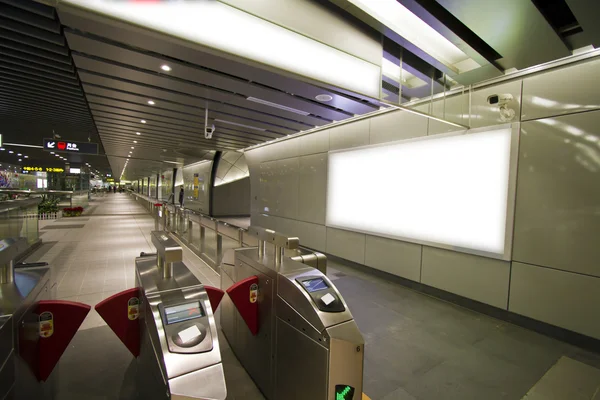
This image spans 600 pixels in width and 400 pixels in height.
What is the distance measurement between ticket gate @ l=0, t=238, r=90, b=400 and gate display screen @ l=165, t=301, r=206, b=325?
65 centimetres

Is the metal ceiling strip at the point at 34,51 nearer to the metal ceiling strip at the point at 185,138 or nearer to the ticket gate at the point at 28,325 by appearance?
the metal ceiling strip at the point at 185,138

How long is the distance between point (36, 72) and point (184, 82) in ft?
8.87

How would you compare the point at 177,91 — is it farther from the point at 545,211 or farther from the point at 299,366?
the point at 545,211

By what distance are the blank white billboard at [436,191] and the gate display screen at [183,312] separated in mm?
3690

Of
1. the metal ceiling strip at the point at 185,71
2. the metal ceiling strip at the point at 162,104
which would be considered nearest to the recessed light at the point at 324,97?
the metal ceiling strip at the point at 185,71

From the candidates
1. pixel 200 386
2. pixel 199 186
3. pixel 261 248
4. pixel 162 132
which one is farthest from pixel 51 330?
pixel 199 186

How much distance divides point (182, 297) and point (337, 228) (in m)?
4.71

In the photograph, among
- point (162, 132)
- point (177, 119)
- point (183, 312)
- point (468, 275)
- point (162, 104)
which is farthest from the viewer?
point (162, 132)

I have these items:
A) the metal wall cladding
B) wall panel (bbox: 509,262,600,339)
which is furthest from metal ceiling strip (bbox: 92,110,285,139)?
the metal wall cladding

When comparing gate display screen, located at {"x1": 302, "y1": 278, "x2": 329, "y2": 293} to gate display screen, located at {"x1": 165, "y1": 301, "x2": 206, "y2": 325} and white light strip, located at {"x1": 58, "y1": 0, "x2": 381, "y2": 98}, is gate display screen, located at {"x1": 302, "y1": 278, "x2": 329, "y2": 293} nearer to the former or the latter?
gate display screen, located at {"x1": 165, "y1": 301, "x2": 206, "y2": 325}

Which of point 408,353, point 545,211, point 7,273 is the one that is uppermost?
point 545,211

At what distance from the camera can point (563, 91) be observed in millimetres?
3039

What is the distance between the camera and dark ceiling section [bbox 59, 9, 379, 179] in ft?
8.57

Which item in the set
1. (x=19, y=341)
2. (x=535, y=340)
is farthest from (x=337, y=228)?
(x=19, y=341)
